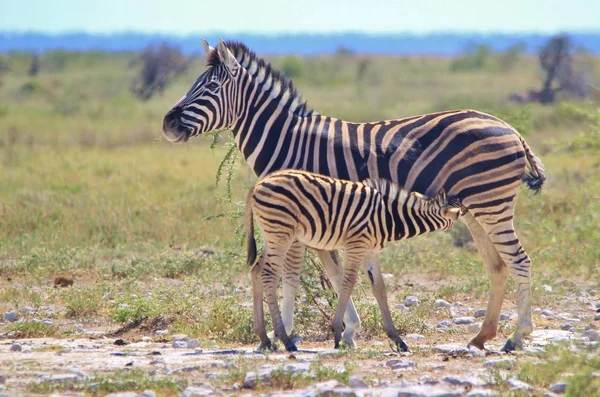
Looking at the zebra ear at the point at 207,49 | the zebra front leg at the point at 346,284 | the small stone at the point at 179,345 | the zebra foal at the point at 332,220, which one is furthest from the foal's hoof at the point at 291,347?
the zebra ear at the point at 207,49

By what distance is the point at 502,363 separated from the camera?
7816 mm

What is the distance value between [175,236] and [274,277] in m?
5.58

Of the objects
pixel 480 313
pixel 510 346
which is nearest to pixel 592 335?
pixel 510 346

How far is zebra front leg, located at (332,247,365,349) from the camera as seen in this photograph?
8.64 meters

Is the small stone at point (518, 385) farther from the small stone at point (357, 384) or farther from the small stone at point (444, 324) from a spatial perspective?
the small stone at point (444, 324)

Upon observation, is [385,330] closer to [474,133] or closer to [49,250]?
[474,133]

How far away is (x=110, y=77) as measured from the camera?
51281mm

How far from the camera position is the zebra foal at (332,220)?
863 cm

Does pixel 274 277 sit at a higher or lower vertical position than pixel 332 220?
lower

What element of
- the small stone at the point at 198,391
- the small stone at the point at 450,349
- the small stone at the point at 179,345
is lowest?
the small stone at the point at 179,345

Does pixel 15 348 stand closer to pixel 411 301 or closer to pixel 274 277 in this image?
pixel 274 277

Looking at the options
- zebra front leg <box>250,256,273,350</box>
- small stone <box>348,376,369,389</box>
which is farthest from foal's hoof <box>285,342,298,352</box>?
small stone <box>348,376,369,389</box>

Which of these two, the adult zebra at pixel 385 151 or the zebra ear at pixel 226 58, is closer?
the adult zebra at pixel 385 151

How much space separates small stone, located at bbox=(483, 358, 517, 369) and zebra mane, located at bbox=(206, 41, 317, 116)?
299 centimetres
